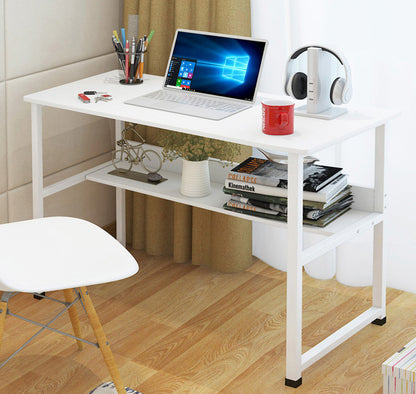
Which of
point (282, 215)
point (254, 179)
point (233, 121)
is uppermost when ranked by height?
point (233, 121)

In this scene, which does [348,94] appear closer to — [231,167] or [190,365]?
[231,167]

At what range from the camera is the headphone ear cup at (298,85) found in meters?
2.44

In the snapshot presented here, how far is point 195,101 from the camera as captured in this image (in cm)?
263

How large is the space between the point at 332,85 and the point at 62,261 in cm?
99

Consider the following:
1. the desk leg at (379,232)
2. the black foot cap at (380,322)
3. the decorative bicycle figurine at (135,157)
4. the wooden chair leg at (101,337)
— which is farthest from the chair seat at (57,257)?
the black foot cap at (380,322)

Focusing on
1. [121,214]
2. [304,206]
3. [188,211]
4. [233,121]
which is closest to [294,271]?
[304,206]

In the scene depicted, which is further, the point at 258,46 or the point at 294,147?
the point at 258,46

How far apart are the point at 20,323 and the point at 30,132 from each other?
28.5 inches

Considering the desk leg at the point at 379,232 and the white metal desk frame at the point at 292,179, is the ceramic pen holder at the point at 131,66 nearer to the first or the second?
the white metal desk frame at the point at 292,179

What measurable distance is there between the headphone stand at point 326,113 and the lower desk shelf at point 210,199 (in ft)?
1.11

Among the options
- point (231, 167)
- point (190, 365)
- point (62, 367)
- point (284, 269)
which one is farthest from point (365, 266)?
point (62, 367)

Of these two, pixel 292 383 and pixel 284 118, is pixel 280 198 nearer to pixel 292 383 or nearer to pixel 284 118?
pixel 284 118

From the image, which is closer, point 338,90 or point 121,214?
point 338,90

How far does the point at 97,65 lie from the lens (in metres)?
3.17
